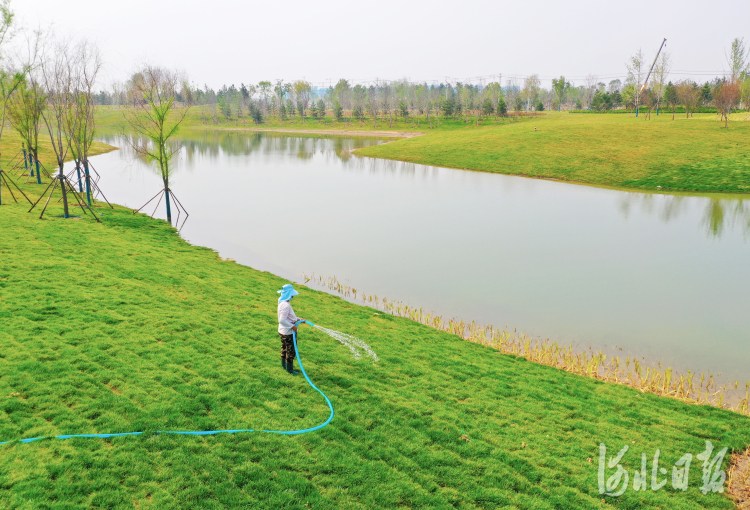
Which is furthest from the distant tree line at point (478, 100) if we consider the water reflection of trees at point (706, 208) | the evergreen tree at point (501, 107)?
the water reflection of trees at point (706, 208)

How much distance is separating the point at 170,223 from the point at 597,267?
24387mm

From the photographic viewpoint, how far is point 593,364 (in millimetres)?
12898

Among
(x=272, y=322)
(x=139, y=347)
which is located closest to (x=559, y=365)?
(x=272, y=322)

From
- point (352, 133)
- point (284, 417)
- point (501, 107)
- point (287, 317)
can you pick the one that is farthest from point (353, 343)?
point (501, 107)

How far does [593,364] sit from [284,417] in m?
9.20

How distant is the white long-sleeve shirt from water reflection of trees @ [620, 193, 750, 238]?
2774 cm

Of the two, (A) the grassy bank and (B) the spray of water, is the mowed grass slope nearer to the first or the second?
(A) the grassy bank

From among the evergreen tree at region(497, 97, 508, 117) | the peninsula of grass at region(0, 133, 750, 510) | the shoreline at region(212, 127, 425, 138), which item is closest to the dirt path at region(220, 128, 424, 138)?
the shoreline at region(212, 127, 425, 138)

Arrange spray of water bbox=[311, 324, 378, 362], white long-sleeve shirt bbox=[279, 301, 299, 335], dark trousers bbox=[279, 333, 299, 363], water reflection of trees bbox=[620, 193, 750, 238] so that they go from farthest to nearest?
water reflection of trees bbox=[620, 193, 750, 238] < spray of water bbox=[311, 324, 378, 362] < dark trousers bbox=[279, 333, 299, 363] < white long-sleeve shirt bbox=[279, 301, 299, 335]

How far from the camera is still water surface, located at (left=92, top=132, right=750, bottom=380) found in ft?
52.2

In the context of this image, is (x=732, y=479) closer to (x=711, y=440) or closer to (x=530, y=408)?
(x=711, y=440)

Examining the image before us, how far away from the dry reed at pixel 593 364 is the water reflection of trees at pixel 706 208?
18915 mm

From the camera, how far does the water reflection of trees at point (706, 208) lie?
94.7 feet

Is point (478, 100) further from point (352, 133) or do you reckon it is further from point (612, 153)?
point (612, 153)
